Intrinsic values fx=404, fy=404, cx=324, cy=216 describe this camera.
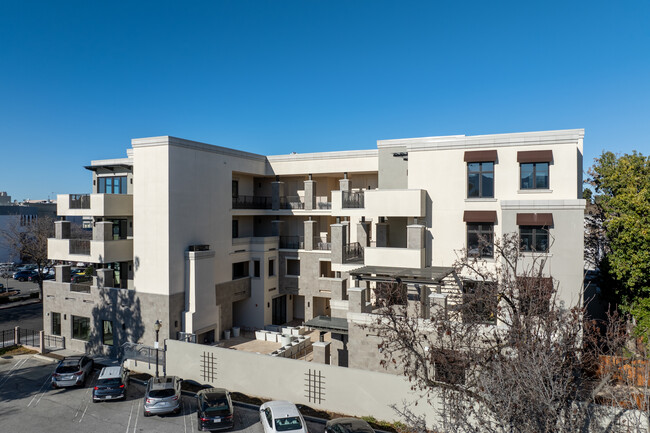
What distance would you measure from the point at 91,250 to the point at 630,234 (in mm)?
33532

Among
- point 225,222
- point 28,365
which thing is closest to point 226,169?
point 225,222

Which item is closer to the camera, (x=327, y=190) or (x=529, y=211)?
(x=529, y=211)

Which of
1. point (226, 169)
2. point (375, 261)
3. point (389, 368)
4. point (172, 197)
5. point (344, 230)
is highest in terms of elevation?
point (226, 169)

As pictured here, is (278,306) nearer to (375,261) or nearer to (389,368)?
(375,261)

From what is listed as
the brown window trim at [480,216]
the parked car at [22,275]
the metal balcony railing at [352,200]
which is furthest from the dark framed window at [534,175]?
the parked car at [22,275]

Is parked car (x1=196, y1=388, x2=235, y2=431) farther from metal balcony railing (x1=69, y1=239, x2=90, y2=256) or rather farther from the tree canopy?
the tree canopy

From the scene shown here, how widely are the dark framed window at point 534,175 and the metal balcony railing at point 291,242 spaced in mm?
17476

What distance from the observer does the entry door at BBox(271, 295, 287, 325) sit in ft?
110

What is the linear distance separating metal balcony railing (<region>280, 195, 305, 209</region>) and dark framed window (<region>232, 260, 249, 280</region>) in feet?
19.1

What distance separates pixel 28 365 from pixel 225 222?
14.9 meters

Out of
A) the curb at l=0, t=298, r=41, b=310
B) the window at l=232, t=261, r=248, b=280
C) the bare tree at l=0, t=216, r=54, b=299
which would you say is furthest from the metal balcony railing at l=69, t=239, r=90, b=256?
the bare tree at l=0, t=216, r=54, b=299

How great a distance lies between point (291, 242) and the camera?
34125 millimetres

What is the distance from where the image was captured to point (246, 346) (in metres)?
27.5

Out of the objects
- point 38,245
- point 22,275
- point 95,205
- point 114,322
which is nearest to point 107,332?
point 114,322
